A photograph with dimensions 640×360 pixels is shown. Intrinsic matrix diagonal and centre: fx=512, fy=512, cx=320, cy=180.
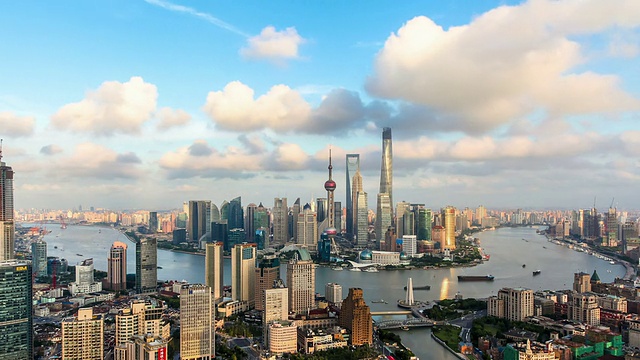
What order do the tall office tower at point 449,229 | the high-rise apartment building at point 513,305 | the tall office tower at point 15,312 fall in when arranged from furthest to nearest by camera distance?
1. the tall office tower at point 449,229
2. the high-rise apartment building at point 513,305
3. the tall office tower at point 15,312

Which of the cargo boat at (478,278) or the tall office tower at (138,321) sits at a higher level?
the tall office tower at (138,321)

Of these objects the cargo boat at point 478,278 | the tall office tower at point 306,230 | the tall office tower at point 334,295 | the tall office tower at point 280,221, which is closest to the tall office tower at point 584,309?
the tall office tower at point 334,295

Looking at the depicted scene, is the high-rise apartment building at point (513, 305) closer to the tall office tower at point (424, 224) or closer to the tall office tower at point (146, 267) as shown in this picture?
the tall office tower at point (146, 267)

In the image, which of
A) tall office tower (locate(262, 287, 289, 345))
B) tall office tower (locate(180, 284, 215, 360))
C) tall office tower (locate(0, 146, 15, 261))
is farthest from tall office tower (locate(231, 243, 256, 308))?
tall office tower (locate(0, 146, 15, 261))

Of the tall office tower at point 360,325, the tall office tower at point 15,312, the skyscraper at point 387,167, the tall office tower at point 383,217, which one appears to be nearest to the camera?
the tall office tower at point 15,312

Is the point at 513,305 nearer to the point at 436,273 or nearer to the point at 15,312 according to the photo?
the point at 436,273

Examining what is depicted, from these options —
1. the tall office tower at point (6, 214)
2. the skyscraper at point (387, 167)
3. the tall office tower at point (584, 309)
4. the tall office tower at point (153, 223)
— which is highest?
the skyscraper at point (387, 167)
